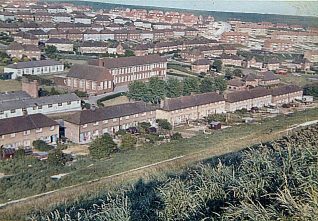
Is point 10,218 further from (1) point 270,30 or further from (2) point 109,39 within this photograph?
(1) point 270,30

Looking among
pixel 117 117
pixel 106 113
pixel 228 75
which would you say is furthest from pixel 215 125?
pixel 228 75

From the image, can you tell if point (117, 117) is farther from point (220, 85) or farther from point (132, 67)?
point (132, 67)

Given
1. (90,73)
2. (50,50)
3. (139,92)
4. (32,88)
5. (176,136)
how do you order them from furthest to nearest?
(50,50) < (90,73) < (139,92) < (32,88) < (176,136)

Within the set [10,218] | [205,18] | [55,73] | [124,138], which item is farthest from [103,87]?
[205,18]

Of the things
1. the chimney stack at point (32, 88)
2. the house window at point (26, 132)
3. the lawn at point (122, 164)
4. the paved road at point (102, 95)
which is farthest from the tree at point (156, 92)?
the house window at point (26, 132)

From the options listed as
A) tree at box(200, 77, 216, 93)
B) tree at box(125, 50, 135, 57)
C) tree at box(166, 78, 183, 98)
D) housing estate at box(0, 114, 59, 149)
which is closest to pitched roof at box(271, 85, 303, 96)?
tree at box(200, 77, 216, 93)

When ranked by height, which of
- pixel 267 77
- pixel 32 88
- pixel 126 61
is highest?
pixel 126 61
